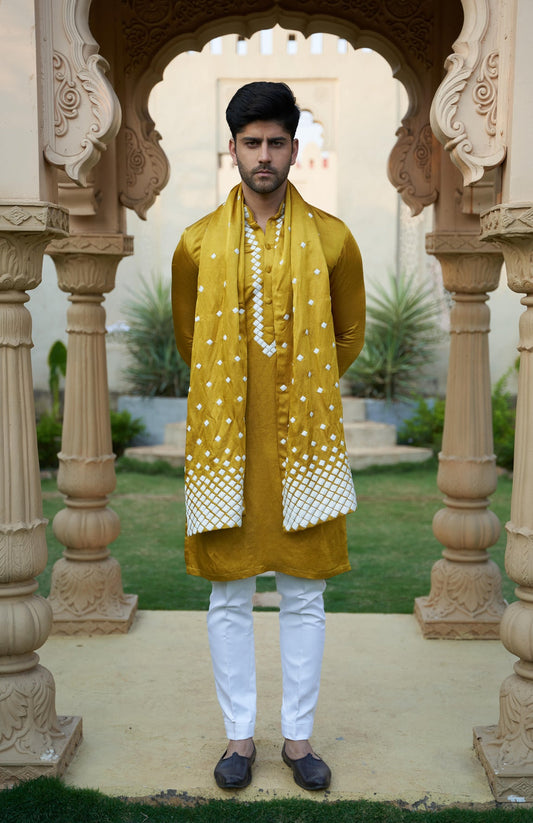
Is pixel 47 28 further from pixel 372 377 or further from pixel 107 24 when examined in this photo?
pixel 372 377

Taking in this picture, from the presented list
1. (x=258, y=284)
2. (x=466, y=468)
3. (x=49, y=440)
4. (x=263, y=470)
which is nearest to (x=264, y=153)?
(x=258, y=284)

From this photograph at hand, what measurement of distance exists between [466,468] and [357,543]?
95.6 inches

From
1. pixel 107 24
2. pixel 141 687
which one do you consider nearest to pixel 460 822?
pixel 141 687

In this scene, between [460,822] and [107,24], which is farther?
[107,24]

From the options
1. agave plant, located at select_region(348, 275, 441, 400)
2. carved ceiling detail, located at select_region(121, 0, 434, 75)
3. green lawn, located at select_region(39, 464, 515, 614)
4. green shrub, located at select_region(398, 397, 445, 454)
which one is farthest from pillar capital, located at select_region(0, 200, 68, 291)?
agave plant, located at select_region(348, 275, 441, 400)

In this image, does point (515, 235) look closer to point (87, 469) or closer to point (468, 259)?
point (468, 259)

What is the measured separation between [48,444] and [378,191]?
4.76 metres

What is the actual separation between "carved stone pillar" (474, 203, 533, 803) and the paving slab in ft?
0.36

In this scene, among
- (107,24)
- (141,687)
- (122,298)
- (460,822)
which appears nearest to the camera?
(460,822)

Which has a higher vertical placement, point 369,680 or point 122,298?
point 122,298

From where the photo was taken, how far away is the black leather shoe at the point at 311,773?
261cm

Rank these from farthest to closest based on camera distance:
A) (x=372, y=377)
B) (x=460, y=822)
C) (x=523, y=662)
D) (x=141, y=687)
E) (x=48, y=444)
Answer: (x=372, y=377) < (x=48, y=444) < (x=141, y=687) < (x=523, y=662) < (x=460, y=822)

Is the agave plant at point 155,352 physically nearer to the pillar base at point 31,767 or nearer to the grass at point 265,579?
the grass at point 265,579

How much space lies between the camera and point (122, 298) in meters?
10.7
